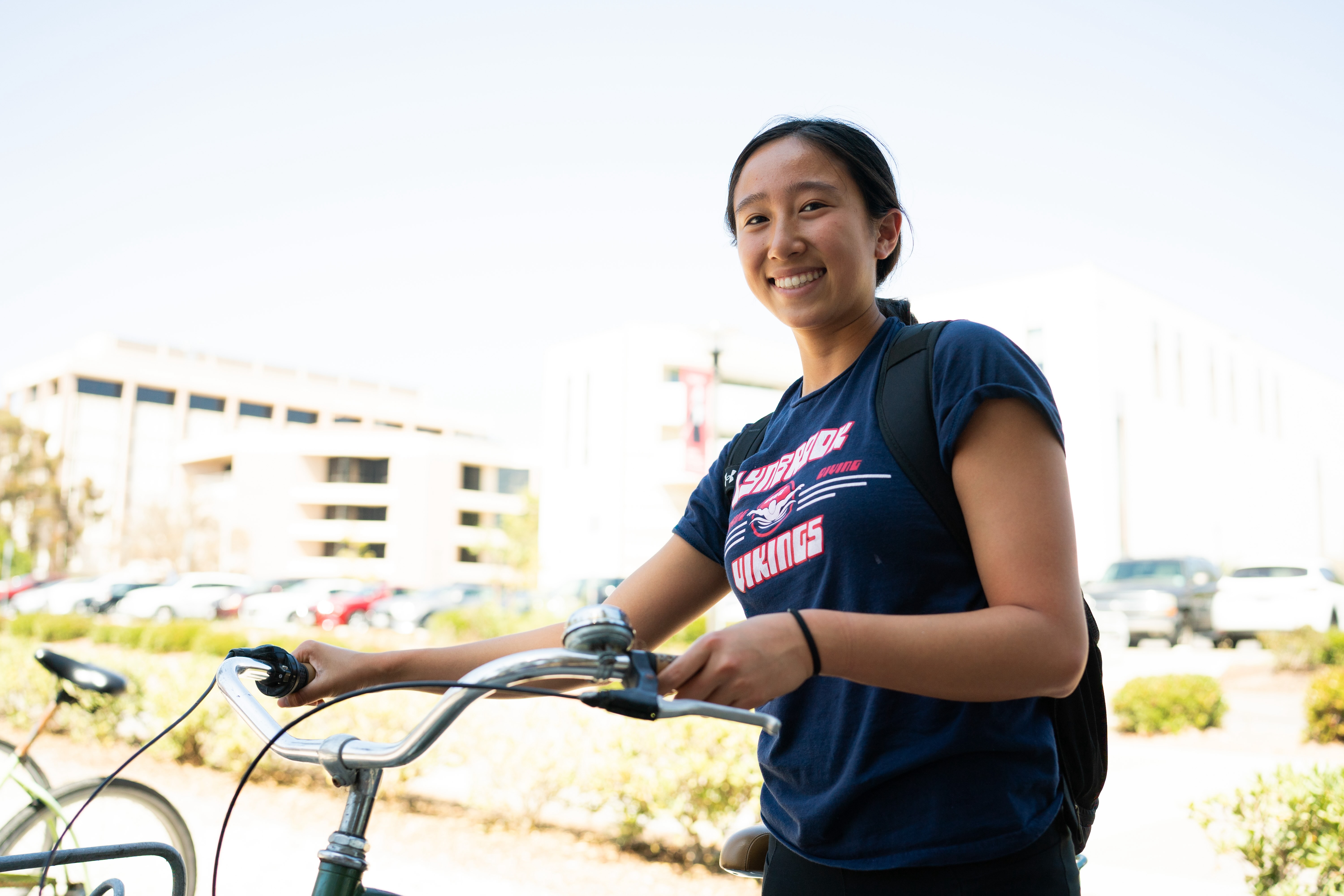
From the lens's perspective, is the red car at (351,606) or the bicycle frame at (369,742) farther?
the red car at (351,606)

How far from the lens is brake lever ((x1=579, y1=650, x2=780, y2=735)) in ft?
3.18

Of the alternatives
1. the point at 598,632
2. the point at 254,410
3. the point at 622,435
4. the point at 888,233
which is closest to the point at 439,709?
the point at 598,632

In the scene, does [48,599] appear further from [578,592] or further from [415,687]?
[415,687]

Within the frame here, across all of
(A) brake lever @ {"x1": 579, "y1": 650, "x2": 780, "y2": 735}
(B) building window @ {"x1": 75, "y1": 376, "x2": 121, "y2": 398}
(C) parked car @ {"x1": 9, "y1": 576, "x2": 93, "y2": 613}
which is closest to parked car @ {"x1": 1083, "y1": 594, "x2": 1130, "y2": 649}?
(A) brake lever @ {"x1": 579, "y1": 650, "x2": 780, "y2": 735}

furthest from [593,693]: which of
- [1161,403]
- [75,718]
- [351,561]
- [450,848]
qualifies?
[351,561]

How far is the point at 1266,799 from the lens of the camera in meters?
4.45

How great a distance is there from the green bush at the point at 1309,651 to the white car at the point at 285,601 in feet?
82.0

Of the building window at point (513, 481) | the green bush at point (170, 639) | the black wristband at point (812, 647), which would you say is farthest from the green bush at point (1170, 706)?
the building window at point (513, 481)

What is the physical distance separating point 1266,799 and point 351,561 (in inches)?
2456

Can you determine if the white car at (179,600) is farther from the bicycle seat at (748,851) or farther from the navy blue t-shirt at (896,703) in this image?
the navy blue t-shirt at (896,703)

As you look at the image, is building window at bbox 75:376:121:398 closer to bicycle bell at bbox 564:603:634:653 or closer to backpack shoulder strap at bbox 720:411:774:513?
backpack shoulder strap at bbox 720:411:774:513

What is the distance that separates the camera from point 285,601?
3397 cm

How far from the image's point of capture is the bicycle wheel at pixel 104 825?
347 cm

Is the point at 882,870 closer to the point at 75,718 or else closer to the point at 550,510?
the point at 75,718
